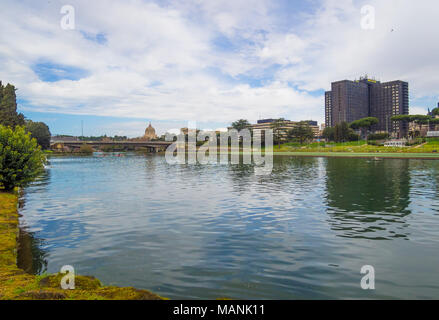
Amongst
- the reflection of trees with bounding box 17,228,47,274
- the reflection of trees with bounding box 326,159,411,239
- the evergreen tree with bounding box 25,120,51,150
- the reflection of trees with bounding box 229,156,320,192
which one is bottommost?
the reflection of trees with bounding box 17,228,47,274

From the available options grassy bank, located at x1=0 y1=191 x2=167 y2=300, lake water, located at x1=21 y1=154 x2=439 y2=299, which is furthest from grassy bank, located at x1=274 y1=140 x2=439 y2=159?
grassy bank, located at x1=0 y1=191 x2=167 y2=300

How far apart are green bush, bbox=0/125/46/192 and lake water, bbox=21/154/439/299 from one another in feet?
7.47

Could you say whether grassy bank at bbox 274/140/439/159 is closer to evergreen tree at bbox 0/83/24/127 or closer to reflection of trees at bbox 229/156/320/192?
reflection of trees at bbox 229/156/320/192

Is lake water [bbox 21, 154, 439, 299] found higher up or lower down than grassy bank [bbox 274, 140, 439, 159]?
Answer: lower down

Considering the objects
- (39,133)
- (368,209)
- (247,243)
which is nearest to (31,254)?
(247,243)

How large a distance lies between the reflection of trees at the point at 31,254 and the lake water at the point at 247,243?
3.3 inches

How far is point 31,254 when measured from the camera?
13195 mm

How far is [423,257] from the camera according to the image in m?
12.4

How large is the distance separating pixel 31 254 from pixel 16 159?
1500 cm

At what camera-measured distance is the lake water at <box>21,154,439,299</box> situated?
1005cm

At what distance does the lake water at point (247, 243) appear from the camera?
10.0 m

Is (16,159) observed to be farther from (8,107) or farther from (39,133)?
(39,133)

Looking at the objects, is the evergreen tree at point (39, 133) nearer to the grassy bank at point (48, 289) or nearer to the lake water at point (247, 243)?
the lake water at point (247, 243)
